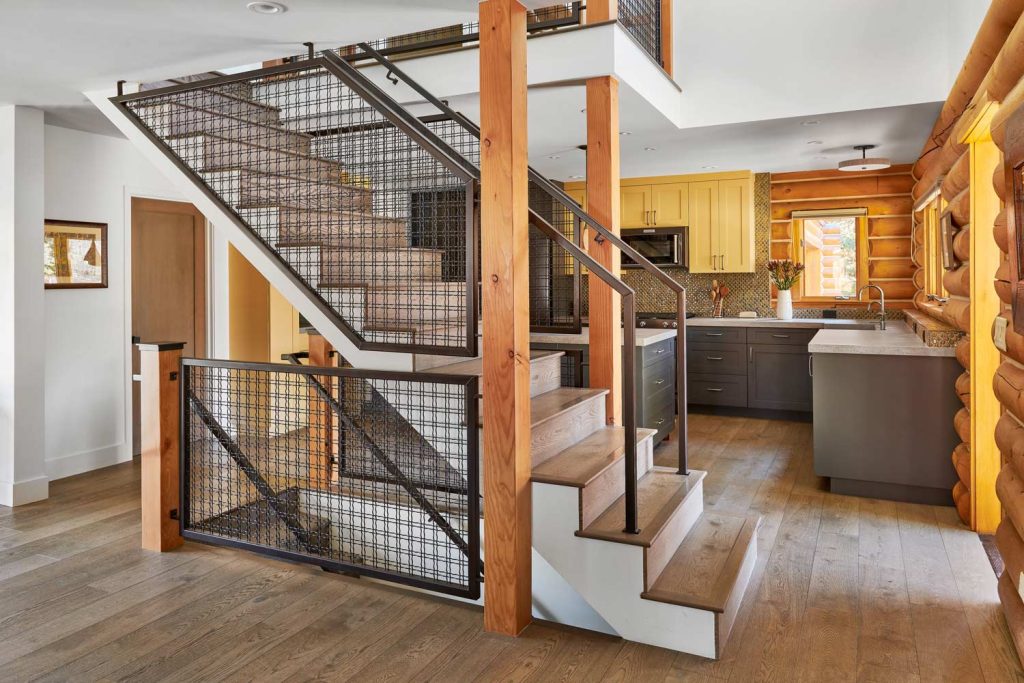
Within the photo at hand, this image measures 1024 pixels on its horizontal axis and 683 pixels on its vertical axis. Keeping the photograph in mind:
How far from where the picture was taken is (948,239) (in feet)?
14.4

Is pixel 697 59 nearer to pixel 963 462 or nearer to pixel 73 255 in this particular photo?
pixel 963 462

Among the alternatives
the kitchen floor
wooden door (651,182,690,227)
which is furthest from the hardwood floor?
wooden door (651,182,690,227)

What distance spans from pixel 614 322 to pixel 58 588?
2.79 meters

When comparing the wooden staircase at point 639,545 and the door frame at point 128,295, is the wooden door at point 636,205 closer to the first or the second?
the door frame at point 128,295

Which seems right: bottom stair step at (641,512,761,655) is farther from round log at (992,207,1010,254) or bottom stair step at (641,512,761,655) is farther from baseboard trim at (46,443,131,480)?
baseboard trim at (46,443,131,480)

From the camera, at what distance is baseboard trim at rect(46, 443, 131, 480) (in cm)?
479

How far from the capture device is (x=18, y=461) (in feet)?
13.9

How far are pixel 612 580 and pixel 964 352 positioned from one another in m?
2.41

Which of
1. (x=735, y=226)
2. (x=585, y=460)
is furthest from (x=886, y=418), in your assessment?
(x=735, y=226)

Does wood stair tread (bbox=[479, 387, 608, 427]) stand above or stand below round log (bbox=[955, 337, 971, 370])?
below

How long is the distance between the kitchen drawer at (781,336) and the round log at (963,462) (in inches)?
104

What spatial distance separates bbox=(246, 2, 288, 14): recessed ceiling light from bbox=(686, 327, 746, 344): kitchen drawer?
4.91 meters

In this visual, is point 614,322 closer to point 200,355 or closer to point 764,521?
point 764,521

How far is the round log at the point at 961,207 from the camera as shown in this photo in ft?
12.2
